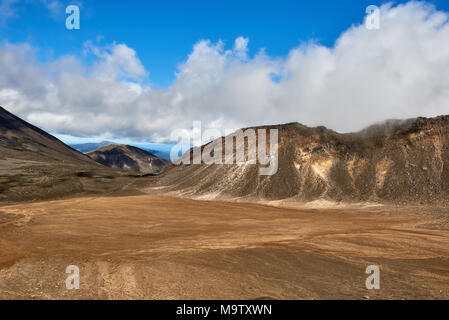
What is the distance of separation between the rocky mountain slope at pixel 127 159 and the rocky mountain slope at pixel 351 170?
116777 mm

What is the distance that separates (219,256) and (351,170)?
Answer: 37170 millimetres

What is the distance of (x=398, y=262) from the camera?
1497 cm

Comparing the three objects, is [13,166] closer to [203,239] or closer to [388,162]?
[203,239]

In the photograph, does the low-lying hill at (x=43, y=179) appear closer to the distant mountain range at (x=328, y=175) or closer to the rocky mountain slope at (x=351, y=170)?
the distant mountain range at (x=328, y=175)

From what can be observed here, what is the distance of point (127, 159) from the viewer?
17112 cm

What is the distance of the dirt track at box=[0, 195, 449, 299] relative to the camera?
10859mm
